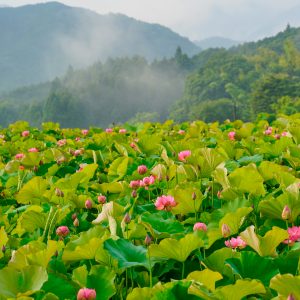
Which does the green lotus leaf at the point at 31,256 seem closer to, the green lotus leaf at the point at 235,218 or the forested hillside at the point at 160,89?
the green lotus leaf at the point at 235,218

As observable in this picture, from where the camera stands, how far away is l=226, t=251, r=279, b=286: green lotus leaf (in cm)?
91

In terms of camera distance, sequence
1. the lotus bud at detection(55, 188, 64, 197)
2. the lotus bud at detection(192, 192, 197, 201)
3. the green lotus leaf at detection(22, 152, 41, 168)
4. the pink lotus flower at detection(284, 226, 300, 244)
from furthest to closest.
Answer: the green lotus leaf at detection(22, 152, 41, 168) < the lotus bud at detection(55, 188, 64, 197) < the lotus bud at detection(192, 192, 197, 201) < the pink lotus flower at detection(284, 226, 300, 244)

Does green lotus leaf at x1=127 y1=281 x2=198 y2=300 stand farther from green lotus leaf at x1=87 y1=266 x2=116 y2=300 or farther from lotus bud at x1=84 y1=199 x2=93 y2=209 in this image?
lotus bud at x1=84 y1=199 x2=93 y2=209

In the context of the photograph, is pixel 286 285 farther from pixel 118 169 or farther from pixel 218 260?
pixel 118 169

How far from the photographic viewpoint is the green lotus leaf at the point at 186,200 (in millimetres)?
1314

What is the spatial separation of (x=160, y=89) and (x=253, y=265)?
325 ft

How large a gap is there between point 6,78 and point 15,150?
180 meters

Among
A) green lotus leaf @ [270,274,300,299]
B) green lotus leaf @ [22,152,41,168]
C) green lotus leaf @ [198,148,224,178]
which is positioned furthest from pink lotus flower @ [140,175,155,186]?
green lotus leaf @ [270,274,300,299]

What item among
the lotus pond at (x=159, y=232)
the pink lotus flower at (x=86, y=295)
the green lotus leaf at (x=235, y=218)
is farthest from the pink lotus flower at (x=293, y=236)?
the pink lotus flower at (x=86, y=295)

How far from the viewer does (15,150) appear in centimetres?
290

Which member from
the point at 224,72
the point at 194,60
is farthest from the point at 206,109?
the point at 194,60

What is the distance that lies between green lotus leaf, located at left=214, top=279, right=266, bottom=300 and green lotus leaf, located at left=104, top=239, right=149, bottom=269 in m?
0.26

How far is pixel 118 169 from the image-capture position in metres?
1.88

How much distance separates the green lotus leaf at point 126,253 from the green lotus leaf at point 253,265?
0.19 meters
